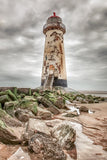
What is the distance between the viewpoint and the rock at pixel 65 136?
1.31m

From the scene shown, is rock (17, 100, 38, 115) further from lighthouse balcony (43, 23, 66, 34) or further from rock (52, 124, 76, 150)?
lighthouse balcony (43, 23, 66, 34)

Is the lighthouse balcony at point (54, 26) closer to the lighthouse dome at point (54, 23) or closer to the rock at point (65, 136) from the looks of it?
the lighthouse dome at point (54, 23)

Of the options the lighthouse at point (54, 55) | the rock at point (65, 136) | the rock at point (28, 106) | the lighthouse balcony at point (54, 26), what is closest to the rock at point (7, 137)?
the rock at point (65, 136)

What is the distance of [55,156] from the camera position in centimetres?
105

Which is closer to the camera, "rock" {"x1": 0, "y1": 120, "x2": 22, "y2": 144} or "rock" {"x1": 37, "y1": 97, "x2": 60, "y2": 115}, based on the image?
"rock" {"x1": 0, "y1": 120, "x2": 22, "y2": 144}

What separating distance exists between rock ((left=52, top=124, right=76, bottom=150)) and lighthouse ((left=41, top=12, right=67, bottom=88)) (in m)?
10.9

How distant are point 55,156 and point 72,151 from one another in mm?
299

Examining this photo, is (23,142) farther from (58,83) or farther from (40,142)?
(58,83)

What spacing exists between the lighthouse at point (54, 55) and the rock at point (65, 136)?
10888 mm

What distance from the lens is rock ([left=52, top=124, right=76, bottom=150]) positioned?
1.31 m

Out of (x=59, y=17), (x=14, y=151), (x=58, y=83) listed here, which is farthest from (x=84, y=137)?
(x=59, y=17)

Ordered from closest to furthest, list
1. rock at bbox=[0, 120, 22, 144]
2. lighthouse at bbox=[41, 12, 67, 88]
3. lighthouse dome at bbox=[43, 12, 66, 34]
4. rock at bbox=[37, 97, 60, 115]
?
rock at bbox=[0, 120, 22, 144]
rock at bbox=[37, 97, 60, 115]
lighthouse at bbox=[41, 12, 67, 88]
lighthouse dome at bbox=[43, 12, 66, 34]

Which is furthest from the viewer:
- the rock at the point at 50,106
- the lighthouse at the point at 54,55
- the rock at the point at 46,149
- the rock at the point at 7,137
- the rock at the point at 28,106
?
the lighthouse at the point at 54,55

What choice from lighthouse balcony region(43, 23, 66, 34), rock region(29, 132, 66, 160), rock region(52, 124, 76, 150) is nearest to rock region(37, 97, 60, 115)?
rock region(52, 124, 76, 150)
